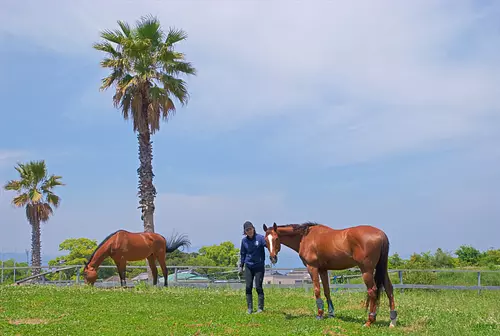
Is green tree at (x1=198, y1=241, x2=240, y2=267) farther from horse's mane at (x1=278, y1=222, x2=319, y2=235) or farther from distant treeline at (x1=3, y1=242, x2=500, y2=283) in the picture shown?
horse's mane at (x1=278, y1=222, x2=319, y2=235)

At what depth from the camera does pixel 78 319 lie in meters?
11.9

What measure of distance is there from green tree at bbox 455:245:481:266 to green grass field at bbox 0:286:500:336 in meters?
24.7

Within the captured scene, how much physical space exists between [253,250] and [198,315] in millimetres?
2045

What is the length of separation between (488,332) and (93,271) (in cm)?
1333

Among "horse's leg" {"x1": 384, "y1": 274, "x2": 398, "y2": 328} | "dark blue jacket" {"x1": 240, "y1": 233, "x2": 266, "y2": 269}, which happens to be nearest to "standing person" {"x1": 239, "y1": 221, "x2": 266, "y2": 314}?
"dark blue jacket" {"x1": 240, "y1": 233, "x2": 266, "y2": 269}

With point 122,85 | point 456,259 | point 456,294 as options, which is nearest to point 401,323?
point 456,294

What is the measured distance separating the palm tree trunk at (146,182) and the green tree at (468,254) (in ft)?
87.6

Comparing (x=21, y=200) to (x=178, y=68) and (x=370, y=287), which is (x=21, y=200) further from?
(x=370, y=287)

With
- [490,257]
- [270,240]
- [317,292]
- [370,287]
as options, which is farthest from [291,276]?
[490,257]

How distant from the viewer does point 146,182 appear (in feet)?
78.6

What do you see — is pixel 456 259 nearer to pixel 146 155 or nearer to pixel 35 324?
pixel 146 155

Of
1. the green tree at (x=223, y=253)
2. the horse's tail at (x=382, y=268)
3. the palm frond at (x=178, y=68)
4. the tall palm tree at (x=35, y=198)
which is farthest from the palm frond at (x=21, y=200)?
the horse's tail at (x=382, y=268)

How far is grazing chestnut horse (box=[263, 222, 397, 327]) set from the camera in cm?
1110

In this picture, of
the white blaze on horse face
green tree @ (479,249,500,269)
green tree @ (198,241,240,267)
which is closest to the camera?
the white blaze on horse face
